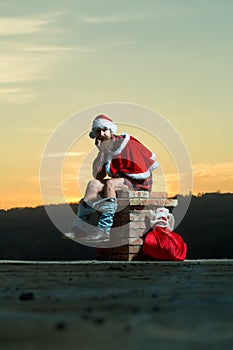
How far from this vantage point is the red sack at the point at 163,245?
1145 centimetres

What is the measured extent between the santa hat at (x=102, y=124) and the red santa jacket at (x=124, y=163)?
6.3 inches

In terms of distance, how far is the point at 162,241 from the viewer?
1150 cm

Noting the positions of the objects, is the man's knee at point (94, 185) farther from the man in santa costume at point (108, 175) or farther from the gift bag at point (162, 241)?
the gift bag at point (162, 241)

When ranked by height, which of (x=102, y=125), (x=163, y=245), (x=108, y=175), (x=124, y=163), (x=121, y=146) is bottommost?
(x=163, y=245)

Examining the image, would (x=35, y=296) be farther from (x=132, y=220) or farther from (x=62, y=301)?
(x=132, y=220)

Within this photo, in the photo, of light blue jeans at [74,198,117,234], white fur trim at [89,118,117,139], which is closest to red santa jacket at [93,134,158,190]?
white fur trim at [89,118,117,139]

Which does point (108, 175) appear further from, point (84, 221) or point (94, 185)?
point (84, 221)

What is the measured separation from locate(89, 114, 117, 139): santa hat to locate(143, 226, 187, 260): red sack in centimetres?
161

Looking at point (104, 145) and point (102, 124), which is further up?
point (102, 124)

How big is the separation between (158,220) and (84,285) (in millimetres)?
5557

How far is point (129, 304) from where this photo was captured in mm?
4535

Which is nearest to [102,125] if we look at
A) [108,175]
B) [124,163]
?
[124,163]

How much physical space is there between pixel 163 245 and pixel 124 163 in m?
1.31

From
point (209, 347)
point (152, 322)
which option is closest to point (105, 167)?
point (152, 322)
